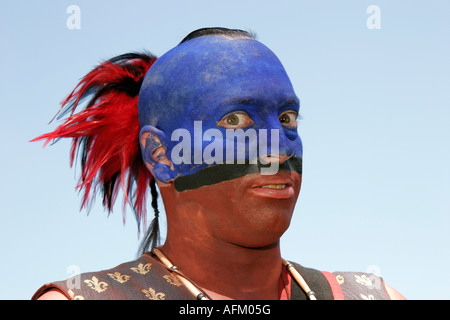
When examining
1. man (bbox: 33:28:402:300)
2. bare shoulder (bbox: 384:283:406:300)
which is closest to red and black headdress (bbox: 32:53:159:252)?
man (bbox: 33:28:402:300)

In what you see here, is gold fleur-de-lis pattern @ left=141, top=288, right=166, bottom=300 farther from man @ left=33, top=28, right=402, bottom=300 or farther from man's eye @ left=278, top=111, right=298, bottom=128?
man's eye @ left=278, top=111, right=298, bottom=128

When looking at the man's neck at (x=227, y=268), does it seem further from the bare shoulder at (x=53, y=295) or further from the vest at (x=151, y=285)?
the bare shoulder at (x=53, y=295)

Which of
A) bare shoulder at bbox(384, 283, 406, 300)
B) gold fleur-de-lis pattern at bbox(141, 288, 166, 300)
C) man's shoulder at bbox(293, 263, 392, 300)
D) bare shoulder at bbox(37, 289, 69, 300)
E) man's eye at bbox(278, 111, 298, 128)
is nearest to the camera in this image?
bare shoulder at bbox(37, 289, 69, 300)

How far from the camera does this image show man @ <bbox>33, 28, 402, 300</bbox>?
211 inches

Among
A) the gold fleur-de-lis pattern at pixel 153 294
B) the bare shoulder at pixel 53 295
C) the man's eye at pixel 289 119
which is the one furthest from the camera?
the man's eye at pixel 289 119

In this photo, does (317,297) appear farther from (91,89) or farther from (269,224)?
(91,89)

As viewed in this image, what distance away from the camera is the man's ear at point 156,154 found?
5676 mm

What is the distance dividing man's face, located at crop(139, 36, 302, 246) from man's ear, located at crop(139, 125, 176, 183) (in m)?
0.06

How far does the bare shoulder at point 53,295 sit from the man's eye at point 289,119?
175cm

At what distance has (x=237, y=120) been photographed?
17.8ft

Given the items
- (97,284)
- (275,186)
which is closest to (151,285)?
(97,284)

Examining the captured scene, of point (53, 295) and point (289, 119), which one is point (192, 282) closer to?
point (53, 295)

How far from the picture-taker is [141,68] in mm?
6422
